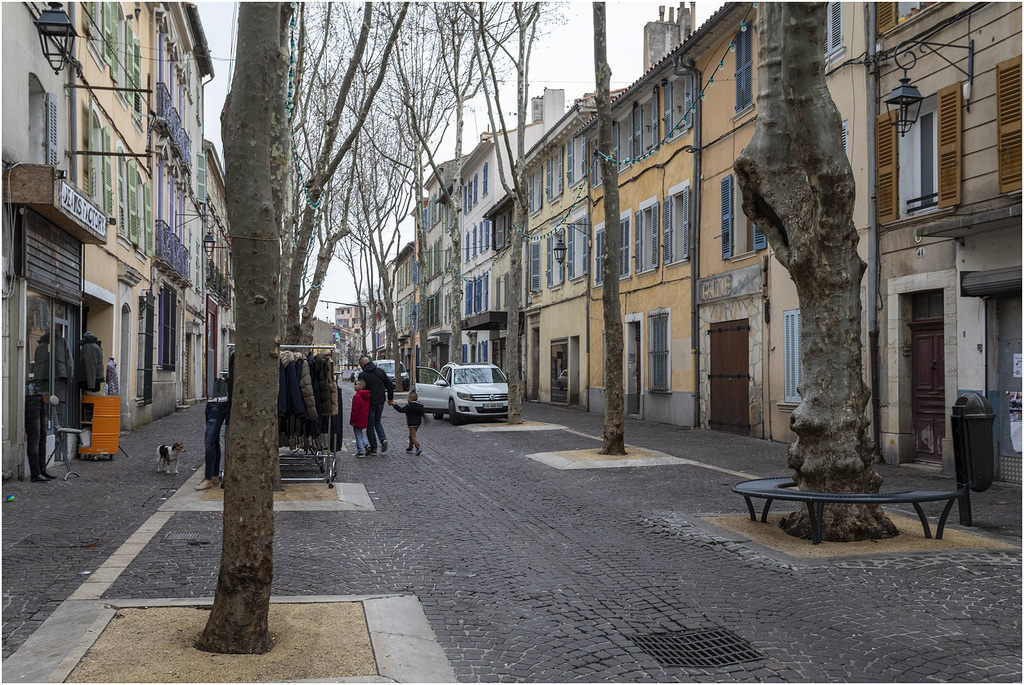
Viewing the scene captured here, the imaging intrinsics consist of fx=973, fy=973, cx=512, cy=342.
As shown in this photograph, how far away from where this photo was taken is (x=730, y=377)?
65.0 feet

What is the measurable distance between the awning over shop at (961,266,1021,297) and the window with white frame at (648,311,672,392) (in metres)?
11.1

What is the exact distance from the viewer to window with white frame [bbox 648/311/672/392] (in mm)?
23405

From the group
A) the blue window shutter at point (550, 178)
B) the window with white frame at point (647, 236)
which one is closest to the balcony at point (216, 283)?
the blue window shutter at point (550, 178)

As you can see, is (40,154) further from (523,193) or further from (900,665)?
(900,665)

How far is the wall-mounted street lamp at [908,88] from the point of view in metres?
12.6

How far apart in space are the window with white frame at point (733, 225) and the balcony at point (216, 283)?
80.0ft

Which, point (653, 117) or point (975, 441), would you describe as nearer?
point (975, 441)

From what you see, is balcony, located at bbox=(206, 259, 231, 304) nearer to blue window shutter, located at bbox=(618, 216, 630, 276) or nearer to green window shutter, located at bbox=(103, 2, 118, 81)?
blue window shutter, located at bbox=(618, 216, 630, 276)

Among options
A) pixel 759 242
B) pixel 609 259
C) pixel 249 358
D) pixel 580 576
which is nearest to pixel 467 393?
pixel 759 242

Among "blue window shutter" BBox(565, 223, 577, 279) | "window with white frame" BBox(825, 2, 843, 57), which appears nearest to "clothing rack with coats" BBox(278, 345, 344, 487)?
"window with white frame" BBox(825, 2, 843, 57)

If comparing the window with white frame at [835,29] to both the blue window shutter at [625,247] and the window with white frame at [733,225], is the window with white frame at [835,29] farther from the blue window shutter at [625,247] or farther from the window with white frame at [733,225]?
the blue window shutter at [625,247]

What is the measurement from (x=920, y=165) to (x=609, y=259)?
466 centimetres

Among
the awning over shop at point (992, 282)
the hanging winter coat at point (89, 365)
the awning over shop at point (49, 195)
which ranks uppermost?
the awning over shop at point (49, 195)

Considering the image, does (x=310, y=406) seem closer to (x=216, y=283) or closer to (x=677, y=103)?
(x=677, y=103)
